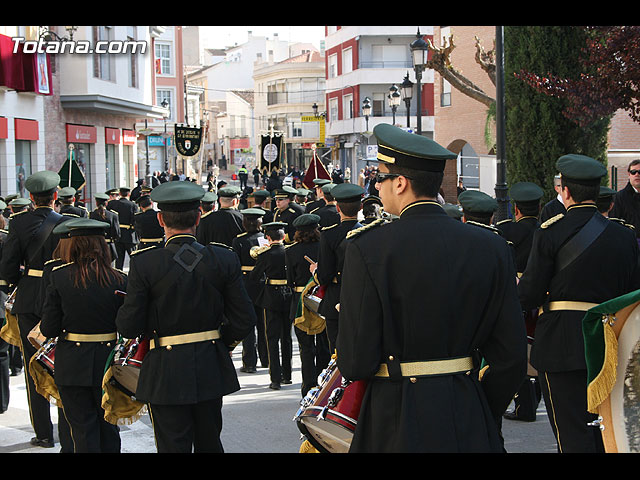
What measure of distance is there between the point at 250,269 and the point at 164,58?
50.5 metres

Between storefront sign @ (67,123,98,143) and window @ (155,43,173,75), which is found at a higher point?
window @ (155,43,173,75)

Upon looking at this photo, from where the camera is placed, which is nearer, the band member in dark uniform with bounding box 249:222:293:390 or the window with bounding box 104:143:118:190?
the band member in dark uniform with bounding box 249:222:293:390

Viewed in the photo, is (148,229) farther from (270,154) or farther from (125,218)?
(270,154)

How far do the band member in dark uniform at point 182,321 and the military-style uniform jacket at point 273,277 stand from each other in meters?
3.99

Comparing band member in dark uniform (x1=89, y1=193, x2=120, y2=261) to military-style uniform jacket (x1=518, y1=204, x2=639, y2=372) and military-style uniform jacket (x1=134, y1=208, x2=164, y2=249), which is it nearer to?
military-style uniform jacket (x1=134, y1=208, x2=164, y2=249)

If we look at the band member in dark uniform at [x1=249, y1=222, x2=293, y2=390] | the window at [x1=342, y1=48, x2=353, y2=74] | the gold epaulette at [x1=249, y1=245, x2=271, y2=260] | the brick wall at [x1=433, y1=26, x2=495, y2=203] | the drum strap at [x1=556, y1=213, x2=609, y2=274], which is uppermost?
the window at [x1=342, y1=48, x2=353, y2=74]

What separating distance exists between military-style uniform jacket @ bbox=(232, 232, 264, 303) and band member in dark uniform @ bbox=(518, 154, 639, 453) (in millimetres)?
5013

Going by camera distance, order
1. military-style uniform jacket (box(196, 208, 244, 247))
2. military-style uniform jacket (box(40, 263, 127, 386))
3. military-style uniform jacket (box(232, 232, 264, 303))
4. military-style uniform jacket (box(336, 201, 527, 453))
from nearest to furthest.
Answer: military-style uniform jacket (box(336, 201, 527, 453))
military-style uniform jacket (box(40, 263, 127, 386))
military-style uniform jacket (box(232, 232, 264, 303))
military-style uniform jacket (box(196, 208, 244, 247))

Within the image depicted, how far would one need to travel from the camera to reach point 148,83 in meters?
33.3

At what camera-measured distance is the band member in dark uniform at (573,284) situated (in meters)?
5.05

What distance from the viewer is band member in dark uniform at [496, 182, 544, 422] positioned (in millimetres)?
7469

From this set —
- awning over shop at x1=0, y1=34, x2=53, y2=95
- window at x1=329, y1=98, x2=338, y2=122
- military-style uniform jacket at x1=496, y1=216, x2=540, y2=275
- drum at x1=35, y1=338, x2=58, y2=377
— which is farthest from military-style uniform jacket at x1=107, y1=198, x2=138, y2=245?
window at x1=329, y1=98, x2=338, y2=122

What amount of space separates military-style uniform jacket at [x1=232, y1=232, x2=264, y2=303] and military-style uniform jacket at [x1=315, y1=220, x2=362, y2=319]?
7.98 feet

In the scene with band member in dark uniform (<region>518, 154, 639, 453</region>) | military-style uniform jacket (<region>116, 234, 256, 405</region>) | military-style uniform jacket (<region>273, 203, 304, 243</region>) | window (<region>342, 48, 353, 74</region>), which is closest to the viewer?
military-style uniform jacket (<region>116, 234, 256, 405</region>)
